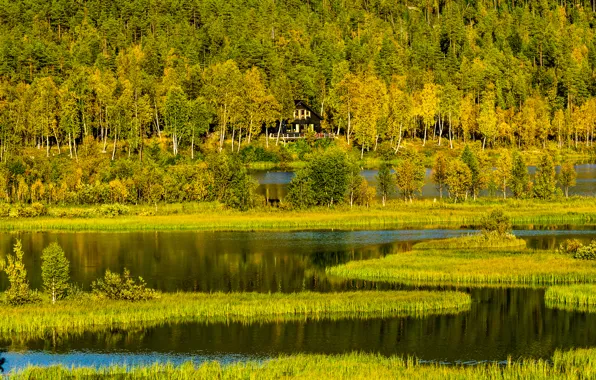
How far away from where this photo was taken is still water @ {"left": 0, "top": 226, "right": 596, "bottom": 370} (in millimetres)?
45281

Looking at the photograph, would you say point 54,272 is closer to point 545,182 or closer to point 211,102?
point 545,182

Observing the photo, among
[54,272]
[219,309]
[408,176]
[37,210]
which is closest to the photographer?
[219,309]

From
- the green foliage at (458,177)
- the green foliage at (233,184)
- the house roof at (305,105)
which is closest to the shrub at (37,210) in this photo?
the green foliage at (233,184)

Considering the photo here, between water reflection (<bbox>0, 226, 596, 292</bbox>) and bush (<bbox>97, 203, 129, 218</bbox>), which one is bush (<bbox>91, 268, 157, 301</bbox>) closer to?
water reflection (<bbox>0, 226, 596, 292</bbox>)

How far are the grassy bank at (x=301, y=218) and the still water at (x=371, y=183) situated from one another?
15.4 meters

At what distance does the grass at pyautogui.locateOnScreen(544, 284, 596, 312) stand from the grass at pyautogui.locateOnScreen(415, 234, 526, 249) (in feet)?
61.0

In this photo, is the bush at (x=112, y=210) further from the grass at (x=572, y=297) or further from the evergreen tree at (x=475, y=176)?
the grass at (x=572, y=297)

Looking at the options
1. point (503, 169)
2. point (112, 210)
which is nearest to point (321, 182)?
point (112, 210)

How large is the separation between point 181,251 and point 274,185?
177 feet

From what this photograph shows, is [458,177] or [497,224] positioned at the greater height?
[458,177]

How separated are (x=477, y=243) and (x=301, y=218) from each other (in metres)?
23.0

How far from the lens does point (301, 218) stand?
94.9m

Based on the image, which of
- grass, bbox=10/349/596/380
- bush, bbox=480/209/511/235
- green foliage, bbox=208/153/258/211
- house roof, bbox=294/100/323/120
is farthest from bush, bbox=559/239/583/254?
house roof, bbox=294/100/323/120

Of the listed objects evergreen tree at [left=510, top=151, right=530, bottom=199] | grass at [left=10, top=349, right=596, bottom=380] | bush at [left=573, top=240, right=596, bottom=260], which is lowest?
grass at [left=10, top=349, right=596, bottom=380]
